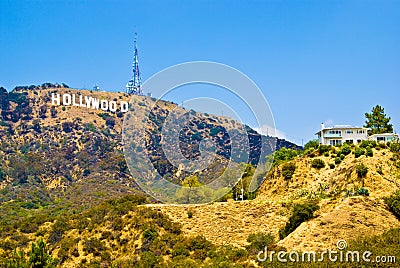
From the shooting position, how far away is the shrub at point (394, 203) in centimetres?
2790

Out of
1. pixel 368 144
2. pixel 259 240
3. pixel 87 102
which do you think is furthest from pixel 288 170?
pixel 87 102

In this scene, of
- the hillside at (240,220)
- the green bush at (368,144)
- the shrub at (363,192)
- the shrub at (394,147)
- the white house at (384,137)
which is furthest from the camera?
the white house at (384,137)

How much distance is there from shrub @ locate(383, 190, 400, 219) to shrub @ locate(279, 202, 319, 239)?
400 centimetres

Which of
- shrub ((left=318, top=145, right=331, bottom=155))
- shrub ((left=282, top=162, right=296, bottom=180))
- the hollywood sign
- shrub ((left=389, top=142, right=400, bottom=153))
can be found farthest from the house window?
the hollywood sign

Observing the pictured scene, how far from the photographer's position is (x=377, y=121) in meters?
48.8

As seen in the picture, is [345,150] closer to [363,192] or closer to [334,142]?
[334,142]

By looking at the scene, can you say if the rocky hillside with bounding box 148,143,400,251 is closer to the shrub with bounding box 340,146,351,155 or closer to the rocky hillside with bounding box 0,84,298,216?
the shrub with bounding box 340,146,351,155

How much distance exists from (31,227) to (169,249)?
13.4 metres

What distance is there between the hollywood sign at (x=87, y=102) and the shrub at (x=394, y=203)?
7511 cm

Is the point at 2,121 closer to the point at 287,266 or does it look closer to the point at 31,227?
the point at 31,227

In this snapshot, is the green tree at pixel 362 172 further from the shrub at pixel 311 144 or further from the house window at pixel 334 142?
the house window at pixel 334 142

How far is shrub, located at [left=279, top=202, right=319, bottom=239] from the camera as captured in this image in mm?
29203

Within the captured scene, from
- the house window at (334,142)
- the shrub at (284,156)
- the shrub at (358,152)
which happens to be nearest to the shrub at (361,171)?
the shrub at (358,152)

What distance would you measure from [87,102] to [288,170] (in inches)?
2639
